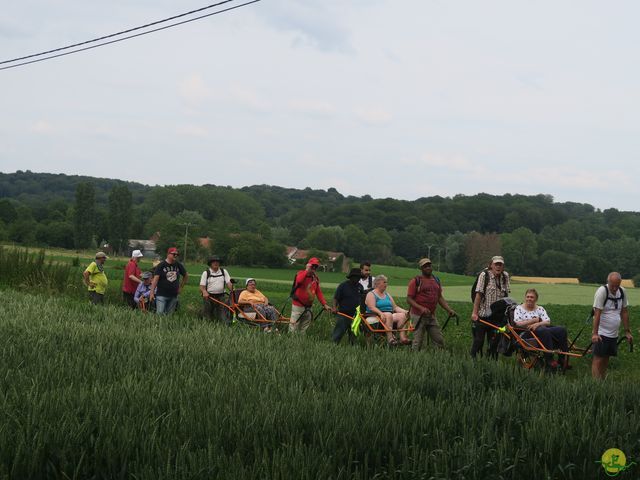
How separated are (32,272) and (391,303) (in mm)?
14346

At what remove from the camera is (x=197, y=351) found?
9.48 metres

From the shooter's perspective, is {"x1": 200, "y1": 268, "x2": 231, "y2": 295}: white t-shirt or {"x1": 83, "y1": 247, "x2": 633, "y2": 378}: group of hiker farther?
{"x1": 200, "y1": 268, "x2": 231, "y2": 295}: white t-shirt

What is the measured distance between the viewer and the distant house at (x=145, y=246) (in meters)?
123

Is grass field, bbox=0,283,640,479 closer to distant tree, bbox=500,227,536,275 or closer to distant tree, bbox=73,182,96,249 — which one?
distant tree, bbox=500,227,536,275

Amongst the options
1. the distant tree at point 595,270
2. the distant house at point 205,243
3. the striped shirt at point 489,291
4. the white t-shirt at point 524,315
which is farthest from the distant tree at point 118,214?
the white t-shirt at point 524,315

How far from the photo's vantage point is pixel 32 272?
25.2 m

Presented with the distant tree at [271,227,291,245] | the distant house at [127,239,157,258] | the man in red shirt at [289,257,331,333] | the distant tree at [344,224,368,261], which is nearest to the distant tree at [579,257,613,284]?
the distant tree at [344,224,368,261]

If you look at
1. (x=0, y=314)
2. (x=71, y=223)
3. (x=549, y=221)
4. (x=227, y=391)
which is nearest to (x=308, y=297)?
(x=0, y=314)

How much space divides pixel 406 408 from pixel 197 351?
3.48m

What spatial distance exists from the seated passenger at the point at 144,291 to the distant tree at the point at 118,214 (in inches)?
4139

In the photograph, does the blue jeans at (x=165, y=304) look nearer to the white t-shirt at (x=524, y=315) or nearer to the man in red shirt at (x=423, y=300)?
the man in red shirt at (x=423, y=300)

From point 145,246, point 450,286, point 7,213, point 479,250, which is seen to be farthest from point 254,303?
point 145,246

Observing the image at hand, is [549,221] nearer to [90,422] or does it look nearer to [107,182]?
[107,182]

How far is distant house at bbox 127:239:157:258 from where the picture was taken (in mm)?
123312
